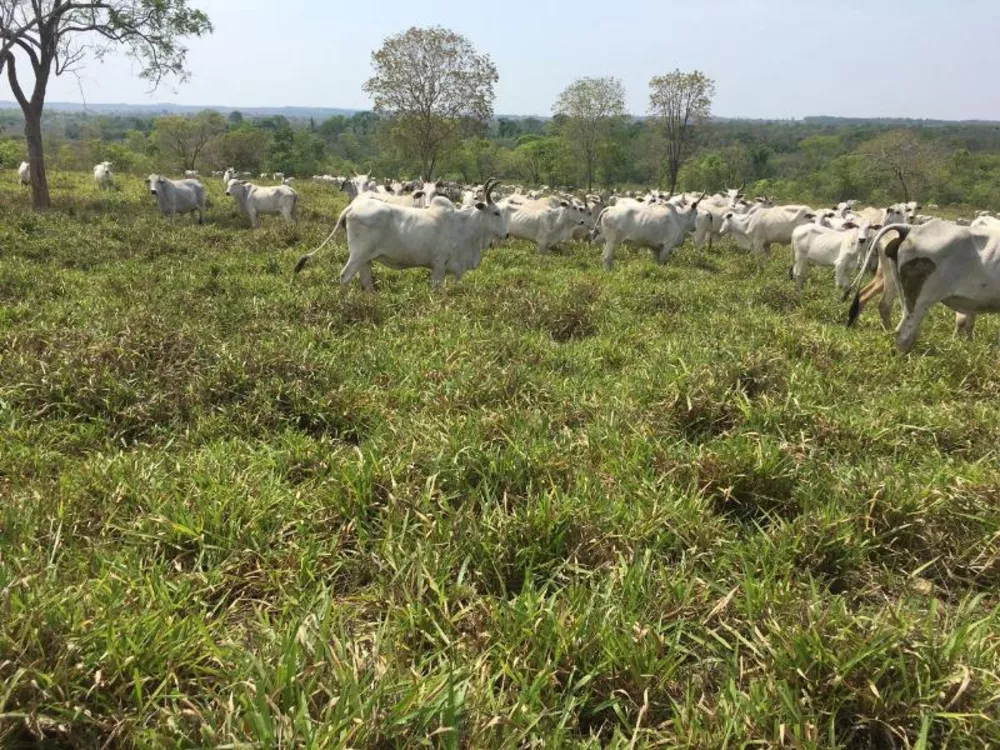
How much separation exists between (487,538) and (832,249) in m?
10.7

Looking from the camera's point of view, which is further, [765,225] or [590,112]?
[590,112]

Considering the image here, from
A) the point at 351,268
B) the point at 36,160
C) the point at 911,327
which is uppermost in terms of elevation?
the point at 36,160

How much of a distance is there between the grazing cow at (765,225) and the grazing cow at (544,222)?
4.42 metres

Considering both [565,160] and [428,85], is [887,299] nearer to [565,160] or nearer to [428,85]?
[428,85]

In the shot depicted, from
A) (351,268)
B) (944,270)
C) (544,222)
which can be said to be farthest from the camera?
(544,222)

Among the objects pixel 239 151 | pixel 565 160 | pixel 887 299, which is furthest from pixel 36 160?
pixel 565 160

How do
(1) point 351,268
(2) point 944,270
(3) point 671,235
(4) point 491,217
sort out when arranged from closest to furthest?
(2) point 944,270
(1) point 351,268
(4) point 491,217
(3) point 671,235

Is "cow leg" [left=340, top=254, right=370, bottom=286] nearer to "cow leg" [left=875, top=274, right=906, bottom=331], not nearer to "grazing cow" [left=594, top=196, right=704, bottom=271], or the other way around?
"grazing cow" [left=594, top=196, right=704, bottom=271]

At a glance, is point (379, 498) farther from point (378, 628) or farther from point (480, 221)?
point (480, 221)

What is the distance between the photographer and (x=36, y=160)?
15180mm

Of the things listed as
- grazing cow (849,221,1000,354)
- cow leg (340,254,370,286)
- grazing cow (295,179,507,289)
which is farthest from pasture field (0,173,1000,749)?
grazing cow (295,179,507,289)

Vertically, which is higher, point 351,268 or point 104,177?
point 104,177

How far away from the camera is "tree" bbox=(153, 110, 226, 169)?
47.9 meters

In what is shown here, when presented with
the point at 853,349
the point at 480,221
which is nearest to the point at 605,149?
the point at 480,221
